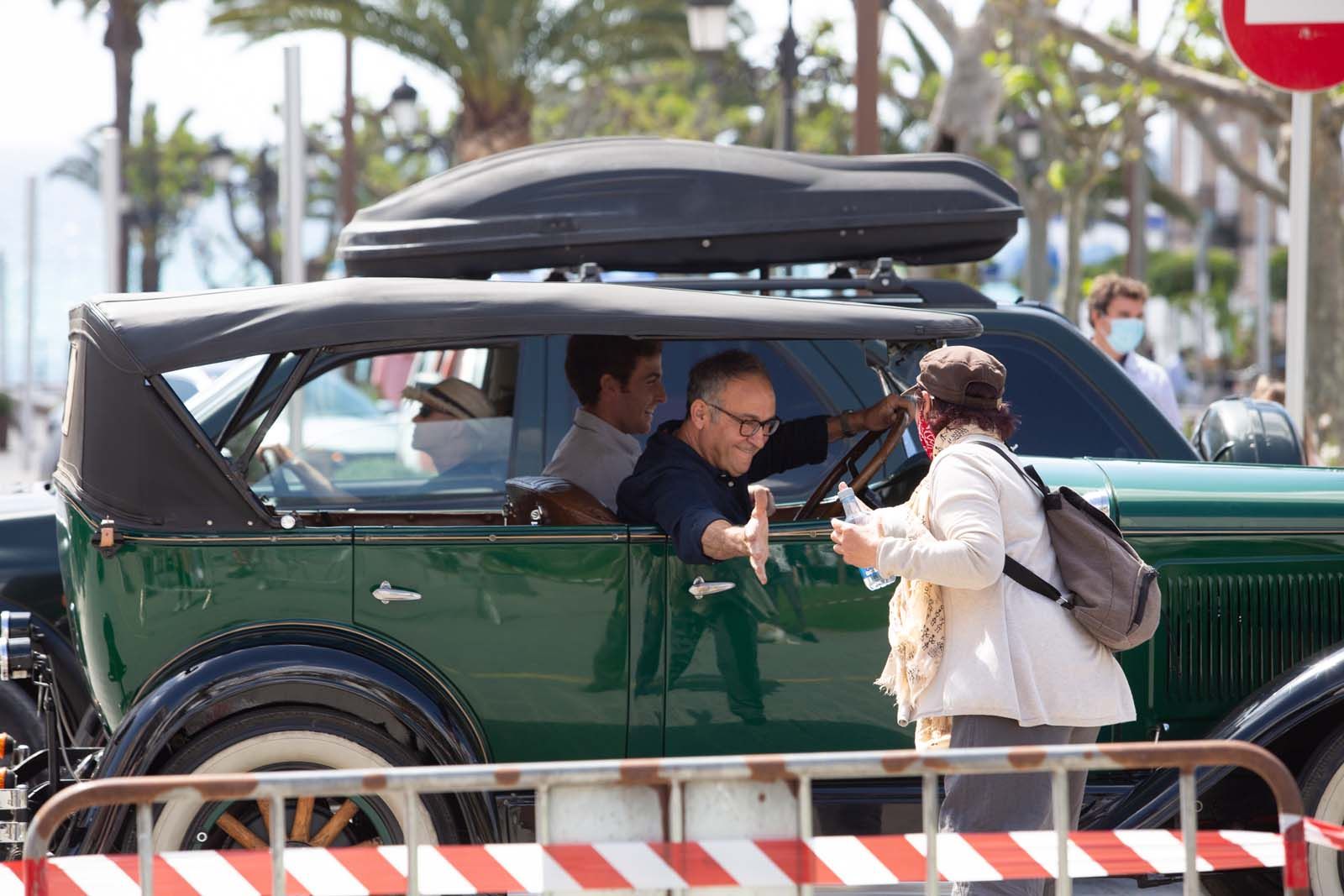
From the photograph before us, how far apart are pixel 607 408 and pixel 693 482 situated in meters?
0.82

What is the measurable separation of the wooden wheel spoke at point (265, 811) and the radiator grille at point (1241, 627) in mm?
2529

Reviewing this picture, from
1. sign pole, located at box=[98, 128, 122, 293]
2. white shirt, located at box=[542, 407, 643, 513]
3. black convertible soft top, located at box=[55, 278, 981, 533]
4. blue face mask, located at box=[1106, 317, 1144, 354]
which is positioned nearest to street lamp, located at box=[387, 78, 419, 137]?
sign pole, located at box=[98, 128, 122, 293]

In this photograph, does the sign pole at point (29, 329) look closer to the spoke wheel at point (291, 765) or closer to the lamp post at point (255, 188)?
the lamp post at point (255, 188)

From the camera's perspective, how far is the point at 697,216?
220 inches

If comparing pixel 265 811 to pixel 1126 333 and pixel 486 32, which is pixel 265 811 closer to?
pixel 1126 333

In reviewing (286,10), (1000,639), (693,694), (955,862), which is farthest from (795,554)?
(286,10)

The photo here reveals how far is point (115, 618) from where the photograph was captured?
402 centimetres

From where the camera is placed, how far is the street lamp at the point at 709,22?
13359 millimetres

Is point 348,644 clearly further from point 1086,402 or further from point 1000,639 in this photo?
point 1086,402

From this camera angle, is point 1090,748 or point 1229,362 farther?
point 1229,362

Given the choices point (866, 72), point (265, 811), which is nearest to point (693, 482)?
point (265, 811)

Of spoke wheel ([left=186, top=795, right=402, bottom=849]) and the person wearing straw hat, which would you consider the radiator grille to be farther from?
the person wearing straw hat

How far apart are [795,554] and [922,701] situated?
68 cm

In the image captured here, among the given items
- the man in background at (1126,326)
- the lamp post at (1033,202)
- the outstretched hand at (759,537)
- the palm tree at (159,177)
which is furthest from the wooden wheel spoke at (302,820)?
the palm tree at (159,177)
